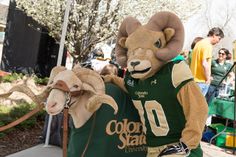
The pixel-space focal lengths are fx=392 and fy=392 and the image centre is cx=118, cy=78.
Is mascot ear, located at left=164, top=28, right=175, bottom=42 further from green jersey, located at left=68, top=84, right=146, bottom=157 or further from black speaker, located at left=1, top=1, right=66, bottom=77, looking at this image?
black speaker, located at left=1, top=1, right=66, bottom=77

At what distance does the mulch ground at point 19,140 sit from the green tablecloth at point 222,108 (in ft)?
9.85

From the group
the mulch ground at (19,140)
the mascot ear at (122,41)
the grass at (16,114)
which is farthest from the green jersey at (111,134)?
the grass at (16,114)

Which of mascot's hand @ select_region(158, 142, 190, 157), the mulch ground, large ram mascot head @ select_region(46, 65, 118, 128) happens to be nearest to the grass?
the mulch ground

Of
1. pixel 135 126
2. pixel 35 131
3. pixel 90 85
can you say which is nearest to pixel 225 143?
pixel 35 131

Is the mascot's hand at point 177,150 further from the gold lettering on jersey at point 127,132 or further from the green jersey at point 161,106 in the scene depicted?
the gold lettering on jersey at point 127,132

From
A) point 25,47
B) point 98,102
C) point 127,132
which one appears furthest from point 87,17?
point 98,102

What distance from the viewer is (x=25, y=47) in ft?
49.6

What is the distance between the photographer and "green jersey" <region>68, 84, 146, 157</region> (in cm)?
249

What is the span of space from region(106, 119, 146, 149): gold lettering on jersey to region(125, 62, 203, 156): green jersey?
16 cm

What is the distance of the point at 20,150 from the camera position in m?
5.23

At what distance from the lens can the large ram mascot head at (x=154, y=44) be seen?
8.11 feet

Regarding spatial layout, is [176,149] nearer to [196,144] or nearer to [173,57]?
[196,144]

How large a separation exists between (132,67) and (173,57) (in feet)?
0.90

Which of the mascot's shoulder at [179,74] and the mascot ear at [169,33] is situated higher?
the mascot ear at [169,33]
